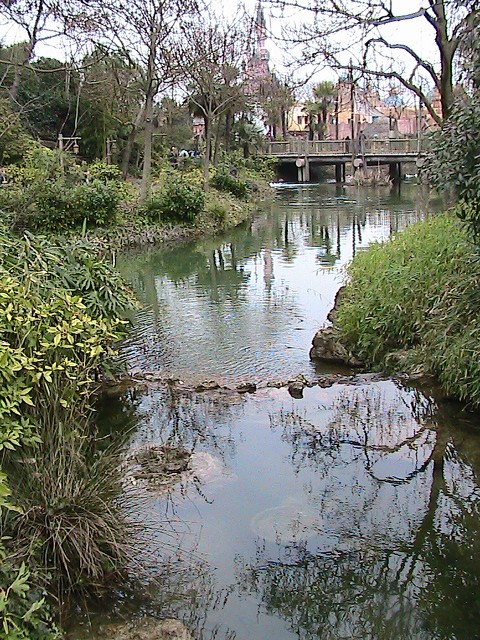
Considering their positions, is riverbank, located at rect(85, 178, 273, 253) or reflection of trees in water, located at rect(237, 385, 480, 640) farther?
riverbank, located at rect(85, 178, 273, 253)

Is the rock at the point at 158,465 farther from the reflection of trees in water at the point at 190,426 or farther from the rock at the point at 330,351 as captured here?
the rock at the point at 330,351

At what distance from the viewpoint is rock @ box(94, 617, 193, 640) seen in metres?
2.63

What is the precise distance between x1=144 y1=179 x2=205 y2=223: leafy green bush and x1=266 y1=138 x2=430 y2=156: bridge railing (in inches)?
620

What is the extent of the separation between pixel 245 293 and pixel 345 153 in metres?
23.3

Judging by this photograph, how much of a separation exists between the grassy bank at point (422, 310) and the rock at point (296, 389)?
882mm

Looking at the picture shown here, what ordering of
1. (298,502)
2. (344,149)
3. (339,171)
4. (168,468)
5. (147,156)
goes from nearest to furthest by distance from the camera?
1. (298,502)
2. (168,468)
3. (147,156)
4. (344,149)
5. (339,171)

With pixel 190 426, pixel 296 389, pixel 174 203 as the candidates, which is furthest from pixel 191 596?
pixel 174 203

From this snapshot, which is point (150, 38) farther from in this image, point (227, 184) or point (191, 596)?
point (191, 596)

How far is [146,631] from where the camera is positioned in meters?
2.66

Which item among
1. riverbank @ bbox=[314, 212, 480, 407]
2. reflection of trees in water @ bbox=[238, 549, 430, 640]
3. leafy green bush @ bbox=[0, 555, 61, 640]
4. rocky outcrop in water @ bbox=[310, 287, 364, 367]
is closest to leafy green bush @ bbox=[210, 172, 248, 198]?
riverbank @ bbox=[314, 212, 480, 407]

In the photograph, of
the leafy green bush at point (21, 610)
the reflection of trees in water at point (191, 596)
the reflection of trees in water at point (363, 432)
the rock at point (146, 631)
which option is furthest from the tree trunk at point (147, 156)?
the leafy green bush at point (21, 610)

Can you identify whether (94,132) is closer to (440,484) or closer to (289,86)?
(289,86)

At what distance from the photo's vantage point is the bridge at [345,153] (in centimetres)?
3003

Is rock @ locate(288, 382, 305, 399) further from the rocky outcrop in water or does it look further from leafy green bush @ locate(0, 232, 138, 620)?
leafy green bush @ locate(0, 232, 138, 620)
